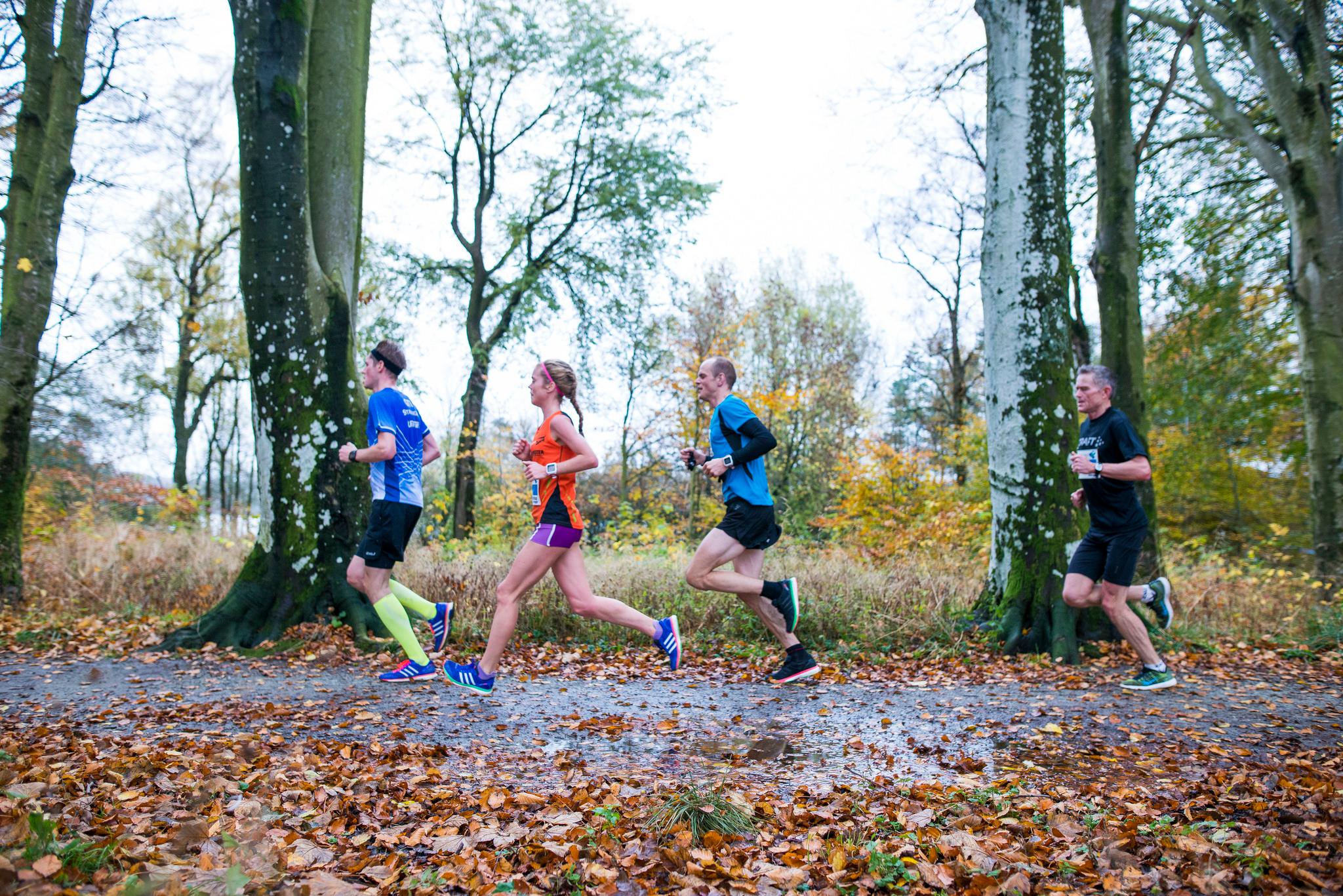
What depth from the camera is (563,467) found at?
495 centimetres

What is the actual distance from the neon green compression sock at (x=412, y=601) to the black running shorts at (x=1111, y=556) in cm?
465

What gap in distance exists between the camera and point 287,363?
7.14m

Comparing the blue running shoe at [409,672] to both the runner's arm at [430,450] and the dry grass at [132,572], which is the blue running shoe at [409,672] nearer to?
the runner's arm at [430,450]

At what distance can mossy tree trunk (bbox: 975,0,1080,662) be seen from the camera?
23.2ft

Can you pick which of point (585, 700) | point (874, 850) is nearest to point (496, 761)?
point (585, 700)

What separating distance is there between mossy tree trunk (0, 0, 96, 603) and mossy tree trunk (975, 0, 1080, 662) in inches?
397

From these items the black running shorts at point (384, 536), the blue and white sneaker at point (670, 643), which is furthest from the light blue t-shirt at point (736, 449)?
the black running shorts at point (384, 536)

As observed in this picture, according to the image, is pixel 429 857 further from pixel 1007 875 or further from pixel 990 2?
pixel 990 2

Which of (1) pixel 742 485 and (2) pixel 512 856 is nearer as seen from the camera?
(2) pixel 512 856

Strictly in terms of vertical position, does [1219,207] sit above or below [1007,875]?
above

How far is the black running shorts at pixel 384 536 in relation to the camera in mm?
5527

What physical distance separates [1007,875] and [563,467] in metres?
3.18

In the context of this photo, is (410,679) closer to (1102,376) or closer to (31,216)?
(1102,376)

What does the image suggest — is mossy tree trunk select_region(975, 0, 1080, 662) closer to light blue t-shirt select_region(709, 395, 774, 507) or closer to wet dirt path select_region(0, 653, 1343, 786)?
wet dirt path select_region(0, 653, 1343, 786)
